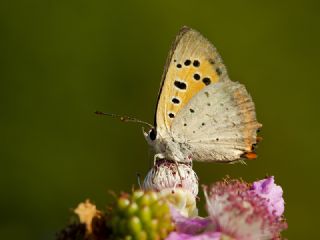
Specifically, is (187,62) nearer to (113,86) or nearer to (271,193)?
(271,193)

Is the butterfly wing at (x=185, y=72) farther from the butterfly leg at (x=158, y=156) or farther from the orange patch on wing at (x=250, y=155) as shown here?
the orange patch on wing at (x=250, y=155)

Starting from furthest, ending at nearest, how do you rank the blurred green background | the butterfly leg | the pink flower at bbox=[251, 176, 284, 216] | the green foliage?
the blurred green background
the butterfly leg
the pink flower at bbox=[251, 176, 284, 216]
the green foliage

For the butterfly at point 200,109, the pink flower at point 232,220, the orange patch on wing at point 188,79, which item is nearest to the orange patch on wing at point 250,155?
the butterfly at point 200,109

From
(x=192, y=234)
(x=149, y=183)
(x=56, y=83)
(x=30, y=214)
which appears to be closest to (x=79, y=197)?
(x=30, y=214)

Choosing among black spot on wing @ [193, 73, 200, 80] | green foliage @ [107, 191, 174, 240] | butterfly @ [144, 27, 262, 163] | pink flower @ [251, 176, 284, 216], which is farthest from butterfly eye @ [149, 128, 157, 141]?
green foliage @ [107, 191, 174, 240]

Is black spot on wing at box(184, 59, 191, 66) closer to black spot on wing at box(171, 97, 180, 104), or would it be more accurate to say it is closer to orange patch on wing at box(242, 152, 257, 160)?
black spot on wing at box(171, 97, 180, 104)

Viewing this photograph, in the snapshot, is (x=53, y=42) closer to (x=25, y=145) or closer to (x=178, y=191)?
(x=25, y=145)

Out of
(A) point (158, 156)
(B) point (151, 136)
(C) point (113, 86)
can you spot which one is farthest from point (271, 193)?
(C) point (113, 86)
